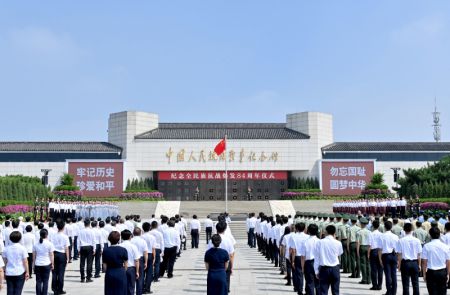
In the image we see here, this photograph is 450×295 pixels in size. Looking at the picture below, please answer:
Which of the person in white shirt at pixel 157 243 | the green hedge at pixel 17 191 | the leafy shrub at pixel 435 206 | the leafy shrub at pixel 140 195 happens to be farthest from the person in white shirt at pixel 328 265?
the leafy shrub at pixel 140 195

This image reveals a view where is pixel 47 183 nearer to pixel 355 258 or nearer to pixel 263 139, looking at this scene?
pixel 263 139

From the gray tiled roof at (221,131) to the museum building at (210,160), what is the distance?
10 cm

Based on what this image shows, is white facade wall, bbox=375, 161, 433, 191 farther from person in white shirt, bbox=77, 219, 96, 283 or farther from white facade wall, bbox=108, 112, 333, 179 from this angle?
person in white shirt, bbox=77, 219, 96, 283

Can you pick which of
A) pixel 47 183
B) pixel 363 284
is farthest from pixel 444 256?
pixel 47 183

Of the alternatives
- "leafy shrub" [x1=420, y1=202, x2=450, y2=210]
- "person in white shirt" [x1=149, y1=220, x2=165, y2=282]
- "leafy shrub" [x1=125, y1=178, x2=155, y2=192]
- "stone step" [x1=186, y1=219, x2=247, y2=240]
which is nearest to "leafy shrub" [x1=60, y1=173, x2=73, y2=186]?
"leafy shrub" [x1=125, y1=178, x2=155, y2=192]

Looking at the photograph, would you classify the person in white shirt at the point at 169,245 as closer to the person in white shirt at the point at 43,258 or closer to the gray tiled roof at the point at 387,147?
the person in white shirt at the point at 43,258

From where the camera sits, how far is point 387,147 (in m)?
46.2

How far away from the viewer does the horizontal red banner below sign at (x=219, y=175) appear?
4534 cm

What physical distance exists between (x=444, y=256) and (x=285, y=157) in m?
37.8

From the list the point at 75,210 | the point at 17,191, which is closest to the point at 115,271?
the point at 75,210

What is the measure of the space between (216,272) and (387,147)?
1649 inches

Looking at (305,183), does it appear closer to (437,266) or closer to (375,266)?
(375,266)

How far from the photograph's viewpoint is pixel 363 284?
38.8 ft

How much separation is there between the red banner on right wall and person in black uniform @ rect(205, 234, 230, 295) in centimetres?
3844
